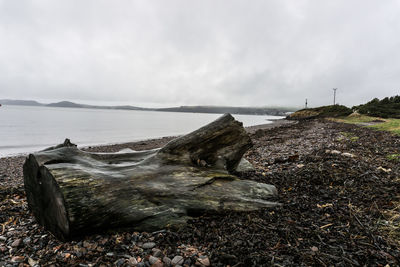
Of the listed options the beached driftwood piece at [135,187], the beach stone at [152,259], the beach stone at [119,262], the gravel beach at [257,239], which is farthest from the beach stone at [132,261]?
the beached driftwood piece at [135,187]

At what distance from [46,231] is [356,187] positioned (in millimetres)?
7413

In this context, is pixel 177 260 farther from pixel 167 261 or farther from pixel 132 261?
pixel 132 261

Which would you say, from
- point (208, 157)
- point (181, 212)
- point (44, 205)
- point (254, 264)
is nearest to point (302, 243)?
point (254, 264)

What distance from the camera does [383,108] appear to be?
4712 centimetres

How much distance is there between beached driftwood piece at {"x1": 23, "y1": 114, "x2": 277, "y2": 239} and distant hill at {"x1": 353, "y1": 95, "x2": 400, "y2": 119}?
45632 millimetres

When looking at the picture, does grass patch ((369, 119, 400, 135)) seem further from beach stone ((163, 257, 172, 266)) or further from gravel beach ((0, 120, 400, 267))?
beach stone ((163, 257, 172, 266))

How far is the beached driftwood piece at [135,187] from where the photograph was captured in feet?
12.3

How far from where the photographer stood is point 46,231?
13.6 feet

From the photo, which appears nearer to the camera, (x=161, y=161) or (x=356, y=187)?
(x=161, y=161)

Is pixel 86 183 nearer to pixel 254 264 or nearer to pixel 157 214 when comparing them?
pixel 157 214

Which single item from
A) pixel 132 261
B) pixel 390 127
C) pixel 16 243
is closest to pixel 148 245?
pixel 132 261

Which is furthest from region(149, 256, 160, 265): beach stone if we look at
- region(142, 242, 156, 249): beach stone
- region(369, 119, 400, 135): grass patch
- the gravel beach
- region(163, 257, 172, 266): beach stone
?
region(369, 119, 400, 135): grass patch

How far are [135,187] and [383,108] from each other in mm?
60404

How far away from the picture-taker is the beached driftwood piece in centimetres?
374
